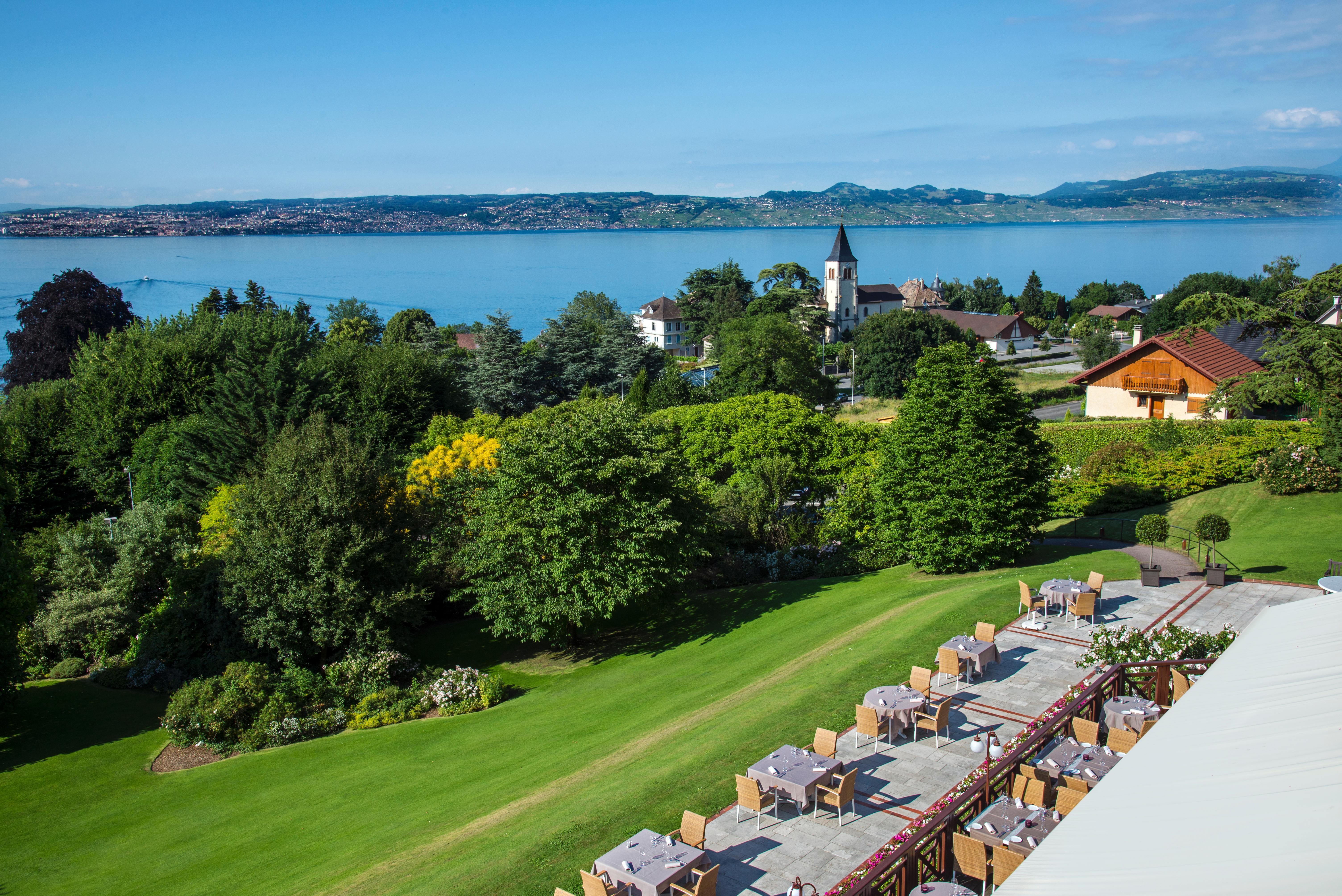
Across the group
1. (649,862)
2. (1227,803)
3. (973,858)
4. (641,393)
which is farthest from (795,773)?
(641,393)

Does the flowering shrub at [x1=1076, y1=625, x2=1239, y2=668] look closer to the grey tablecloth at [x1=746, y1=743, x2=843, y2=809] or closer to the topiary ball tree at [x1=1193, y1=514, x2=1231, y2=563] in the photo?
the grey tablecloth at [x1=746, y1=743, x2=843, y2=809]

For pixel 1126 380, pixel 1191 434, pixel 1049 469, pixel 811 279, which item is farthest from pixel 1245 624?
pixel 811 279

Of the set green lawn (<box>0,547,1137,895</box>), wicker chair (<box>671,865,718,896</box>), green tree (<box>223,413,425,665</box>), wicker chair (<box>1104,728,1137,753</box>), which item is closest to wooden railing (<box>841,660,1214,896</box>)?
wicker chair (<box>1104,728,1137,753</box>)

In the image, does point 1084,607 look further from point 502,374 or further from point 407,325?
point 407,325

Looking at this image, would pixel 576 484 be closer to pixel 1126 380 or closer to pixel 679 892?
pixel 679 892

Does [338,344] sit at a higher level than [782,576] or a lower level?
higher

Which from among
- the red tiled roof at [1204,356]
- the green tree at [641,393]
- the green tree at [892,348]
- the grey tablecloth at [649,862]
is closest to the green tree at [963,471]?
the grey tablecloth at [649,862]
